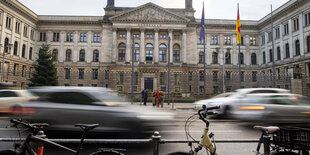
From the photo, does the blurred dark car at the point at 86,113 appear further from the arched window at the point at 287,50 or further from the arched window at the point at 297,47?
the arched window at the point at 287,50

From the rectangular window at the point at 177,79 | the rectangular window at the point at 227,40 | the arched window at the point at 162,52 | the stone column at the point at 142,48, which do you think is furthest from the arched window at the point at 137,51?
the rectangular window at the point at 227,40

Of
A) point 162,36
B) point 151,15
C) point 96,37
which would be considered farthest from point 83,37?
point 162,36

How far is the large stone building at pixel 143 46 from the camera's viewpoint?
4647 centimetres

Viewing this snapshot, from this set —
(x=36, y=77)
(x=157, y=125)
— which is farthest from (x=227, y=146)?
(x=36, y=77)

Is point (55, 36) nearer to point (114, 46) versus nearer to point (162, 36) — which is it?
point (114, 46)

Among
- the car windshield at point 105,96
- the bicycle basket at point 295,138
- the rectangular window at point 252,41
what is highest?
the rectangular window at point 252,41

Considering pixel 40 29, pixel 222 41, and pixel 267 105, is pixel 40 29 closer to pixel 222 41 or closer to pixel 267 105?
pixel 222 41

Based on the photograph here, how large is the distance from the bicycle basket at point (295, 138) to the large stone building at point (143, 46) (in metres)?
42.2

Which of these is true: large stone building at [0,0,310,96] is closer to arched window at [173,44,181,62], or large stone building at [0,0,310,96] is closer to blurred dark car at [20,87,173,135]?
arched window at [173,44,181,62]

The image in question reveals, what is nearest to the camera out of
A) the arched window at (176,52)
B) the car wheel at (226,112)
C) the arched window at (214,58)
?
the car wheel at (226,112)

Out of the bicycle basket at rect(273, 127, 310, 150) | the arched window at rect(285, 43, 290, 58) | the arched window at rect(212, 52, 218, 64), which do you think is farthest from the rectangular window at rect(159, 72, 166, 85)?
the bicycle basket at rect(273, 127, 310, 150)

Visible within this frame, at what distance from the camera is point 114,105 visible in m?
6.56

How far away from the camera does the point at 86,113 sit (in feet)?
20.5

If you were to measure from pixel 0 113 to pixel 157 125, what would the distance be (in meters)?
12.2
